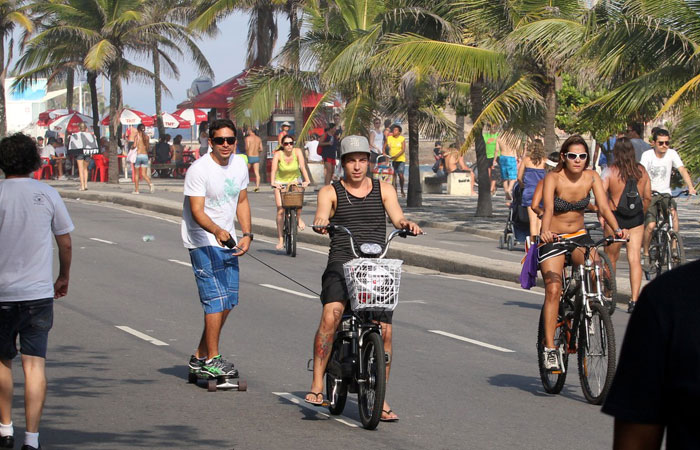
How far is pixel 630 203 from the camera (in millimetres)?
12898

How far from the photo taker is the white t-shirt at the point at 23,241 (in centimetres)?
648

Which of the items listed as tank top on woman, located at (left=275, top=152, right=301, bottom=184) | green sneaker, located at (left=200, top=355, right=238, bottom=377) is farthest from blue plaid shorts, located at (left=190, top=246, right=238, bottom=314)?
tank top on woman, located at (left=275, top=152, right=301, bottom=184)

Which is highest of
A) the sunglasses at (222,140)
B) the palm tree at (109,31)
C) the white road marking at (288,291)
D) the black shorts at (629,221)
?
the palm tree at (109,31)

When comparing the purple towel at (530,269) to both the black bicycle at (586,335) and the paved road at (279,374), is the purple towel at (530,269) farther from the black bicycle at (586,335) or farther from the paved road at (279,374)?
the paved road at (279,374)

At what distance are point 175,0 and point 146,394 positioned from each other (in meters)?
44.5

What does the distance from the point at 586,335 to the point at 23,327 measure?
3.79 meters

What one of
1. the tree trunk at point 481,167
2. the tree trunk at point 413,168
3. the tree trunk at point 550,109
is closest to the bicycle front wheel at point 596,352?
the tree trunk at point 550,109

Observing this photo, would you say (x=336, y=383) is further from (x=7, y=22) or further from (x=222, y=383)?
(x=7, y=22)

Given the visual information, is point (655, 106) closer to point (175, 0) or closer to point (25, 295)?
point (25, 295)

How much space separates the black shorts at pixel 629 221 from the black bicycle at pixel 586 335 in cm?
432

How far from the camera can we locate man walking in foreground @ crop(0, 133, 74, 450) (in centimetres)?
645

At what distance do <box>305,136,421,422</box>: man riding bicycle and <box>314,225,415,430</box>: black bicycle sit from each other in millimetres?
72

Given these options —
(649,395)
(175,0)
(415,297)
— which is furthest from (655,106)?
(175,0)

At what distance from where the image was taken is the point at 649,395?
2.39m
